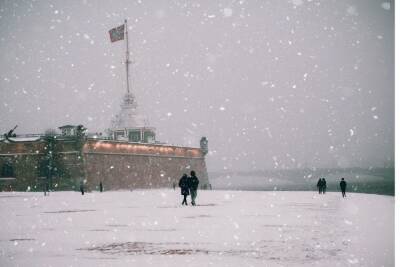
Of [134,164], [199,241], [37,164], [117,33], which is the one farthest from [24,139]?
[199,241]

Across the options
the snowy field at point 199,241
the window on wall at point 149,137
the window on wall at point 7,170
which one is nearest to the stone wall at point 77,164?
the window on wall at point 7,170

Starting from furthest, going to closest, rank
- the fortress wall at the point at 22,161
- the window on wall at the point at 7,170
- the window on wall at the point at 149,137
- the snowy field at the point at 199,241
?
the window on wall at the point at 149,137
the window on wall at the point at 7,170
the fortress wall at the point at 22,161
the snowy field at the point at 199,241

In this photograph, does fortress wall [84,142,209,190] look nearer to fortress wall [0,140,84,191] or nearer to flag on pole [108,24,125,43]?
fortress wall [0,140,84,191]

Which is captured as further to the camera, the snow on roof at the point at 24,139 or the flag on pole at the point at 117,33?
the flag on pole at the point at 117,33

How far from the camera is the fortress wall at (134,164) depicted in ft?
133

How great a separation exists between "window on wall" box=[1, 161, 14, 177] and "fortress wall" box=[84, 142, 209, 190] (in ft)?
17.3

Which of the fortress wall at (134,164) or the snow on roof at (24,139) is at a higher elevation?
the snow on roof at (24,139)

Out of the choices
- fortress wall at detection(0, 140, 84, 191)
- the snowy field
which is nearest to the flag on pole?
fortress wall at detection(0, 140, 84, 191)

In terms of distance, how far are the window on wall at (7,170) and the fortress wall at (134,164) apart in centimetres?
526

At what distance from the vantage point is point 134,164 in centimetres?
4575

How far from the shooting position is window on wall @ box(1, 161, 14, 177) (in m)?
39.3

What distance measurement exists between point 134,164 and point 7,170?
10472mm

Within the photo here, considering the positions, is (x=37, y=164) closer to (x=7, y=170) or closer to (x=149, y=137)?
(x=7, y=170)

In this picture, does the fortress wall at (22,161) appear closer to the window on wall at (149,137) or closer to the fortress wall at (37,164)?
the fortress wall at (37,164)
